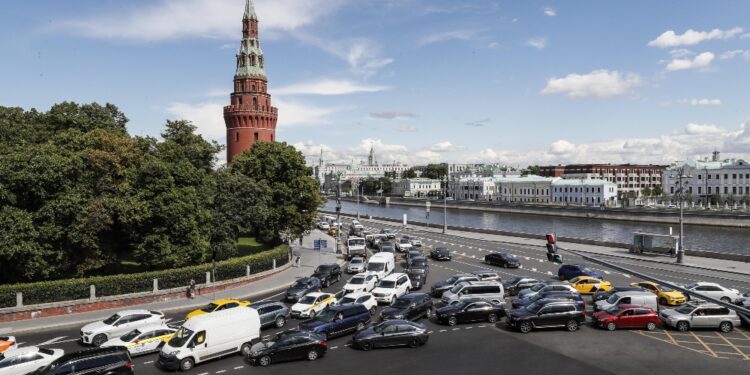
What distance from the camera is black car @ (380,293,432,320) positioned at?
2622 cm

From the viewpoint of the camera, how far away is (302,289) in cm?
3381

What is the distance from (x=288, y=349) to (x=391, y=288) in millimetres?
12238

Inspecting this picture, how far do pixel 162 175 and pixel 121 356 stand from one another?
64.3 feet

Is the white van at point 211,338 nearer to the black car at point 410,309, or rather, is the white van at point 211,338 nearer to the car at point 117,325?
the car at point 117,325

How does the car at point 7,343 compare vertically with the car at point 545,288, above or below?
below

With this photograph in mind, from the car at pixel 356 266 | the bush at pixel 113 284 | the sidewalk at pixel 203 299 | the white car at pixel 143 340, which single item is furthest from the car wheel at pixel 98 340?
the car at pixel 356 266

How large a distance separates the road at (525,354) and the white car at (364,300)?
13.1ft

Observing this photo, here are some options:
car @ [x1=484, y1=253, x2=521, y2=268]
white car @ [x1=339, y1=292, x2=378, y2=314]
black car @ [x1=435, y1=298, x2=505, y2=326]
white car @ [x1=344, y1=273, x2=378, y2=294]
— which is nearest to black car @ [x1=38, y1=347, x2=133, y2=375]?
white car @ [x1=339, y1=292, x2=378, y2=314]

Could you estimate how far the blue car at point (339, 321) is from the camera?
23.8m

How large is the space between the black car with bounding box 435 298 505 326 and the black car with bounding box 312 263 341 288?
13.7m

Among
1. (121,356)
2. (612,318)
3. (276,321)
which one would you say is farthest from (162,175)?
(612,318)

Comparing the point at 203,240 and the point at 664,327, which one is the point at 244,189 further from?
the point at 664,327

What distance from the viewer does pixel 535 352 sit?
2130cm

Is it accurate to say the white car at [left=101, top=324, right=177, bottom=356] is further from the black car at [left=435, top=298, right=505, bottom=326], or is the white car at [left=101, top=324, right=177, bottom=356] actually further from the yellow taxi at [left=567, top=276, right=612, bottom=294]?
the yellow taxi at [left=567, top=276, right=612, bottom=294]
